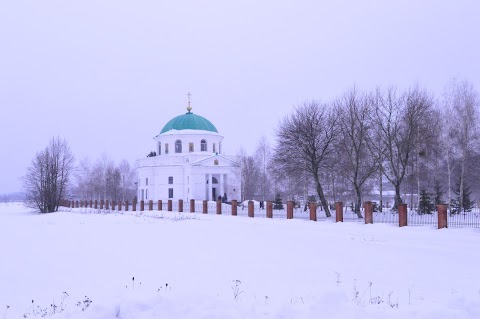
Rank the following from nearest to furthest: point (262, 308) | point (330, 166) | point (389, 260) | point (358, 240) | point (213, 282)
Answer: point (262, 308) → point (213, 282) → point (389, 260) → point (358, 240) → point (330, 166)

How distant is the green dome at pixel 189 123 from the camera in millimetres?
63312

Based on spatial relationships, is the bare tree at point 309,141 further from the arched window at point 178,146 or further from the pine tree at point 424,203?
the arched window at point 178,146

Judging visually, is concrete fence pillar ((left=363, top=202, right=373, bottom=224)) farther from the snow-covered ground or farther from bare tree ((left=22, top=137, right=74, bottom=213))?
bare tree ((left=22, top=137, right=74, bottom=213))

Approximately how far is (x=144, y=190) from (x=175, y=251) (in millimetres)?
54463

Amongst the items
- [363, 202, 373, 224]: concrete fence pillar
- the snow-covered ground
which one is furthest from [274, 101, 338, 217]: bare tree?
the snow-covered ground

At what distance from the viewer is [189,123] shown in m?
63.4

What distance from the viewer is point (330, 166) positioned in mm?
29812

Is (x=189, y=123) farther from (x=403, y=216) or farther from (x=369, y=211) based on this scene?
(x=403, y=216)

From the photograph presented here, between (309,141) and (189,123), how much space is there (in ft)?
121

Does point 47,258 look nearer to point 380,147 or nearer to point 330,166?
point 330,166

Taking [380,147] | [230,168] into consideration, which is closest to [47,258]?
[380,147]

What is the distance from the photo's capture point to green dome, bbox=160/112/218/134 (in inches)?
2493

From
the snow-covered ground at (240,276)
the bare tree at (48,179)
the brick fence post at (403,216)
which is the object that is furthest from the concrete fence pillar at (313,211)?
the bare tree at (48,179)

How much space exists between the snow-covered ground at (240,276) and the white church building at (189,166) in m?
45.0
